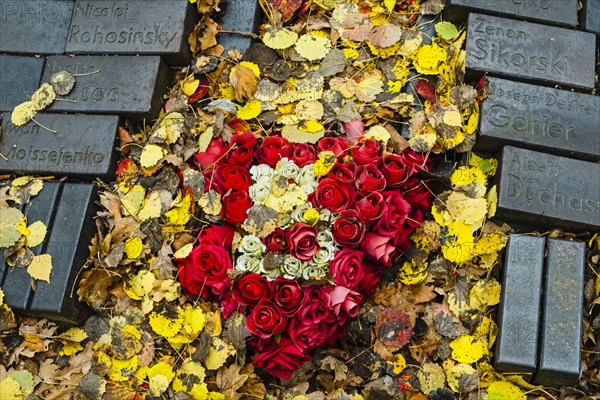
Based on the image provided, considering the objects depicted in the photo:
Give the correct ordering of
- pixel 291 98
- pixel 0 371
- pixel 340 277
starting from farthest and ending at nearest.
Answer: pixel 291 98
pixel 0 371
pixel 340 277

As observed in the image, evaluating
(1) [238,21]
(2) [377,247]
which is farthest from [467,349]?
(1) [238,21]

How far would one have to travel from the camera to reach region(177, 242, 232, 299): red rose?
7.19ft

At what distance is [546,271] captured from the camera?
2.21 m

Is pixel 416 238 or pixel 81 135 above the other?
pixel 81 135

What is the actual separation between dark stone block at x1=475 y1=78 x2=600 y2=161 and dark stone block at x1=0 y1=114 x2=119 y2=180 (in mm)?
1319

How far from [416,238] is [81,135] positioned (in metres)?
1.26

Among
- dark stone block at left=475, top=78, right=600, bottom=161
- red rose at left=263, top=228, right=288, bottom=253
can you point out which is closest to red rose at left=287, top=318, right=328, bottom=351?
red rose at left=263, top=228, right=288, bottom=253

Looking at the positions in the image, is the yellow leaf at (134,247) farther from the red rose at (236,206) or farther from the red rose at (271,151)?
the red rose at (271,151)

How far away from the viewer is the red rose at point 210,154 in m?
2.39

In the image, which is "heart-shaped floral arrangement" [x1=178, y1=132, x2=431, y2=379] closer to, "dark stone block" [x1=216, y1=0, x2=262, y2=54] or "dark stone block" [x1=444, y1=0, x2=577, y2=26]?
"dark stone block" [x1=216, y1=0, x2=262, y2=54]

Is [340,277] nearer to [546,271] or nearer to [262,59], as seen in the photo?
[546,271]

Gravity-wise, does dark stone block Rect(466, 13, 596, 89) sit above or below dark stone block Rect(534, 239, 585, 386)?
above

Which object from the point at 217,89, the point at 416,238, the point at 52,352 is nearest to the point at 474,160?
the point at 416,238

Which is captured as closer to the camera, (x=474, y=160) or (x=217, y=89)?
(x=474, y=160)
